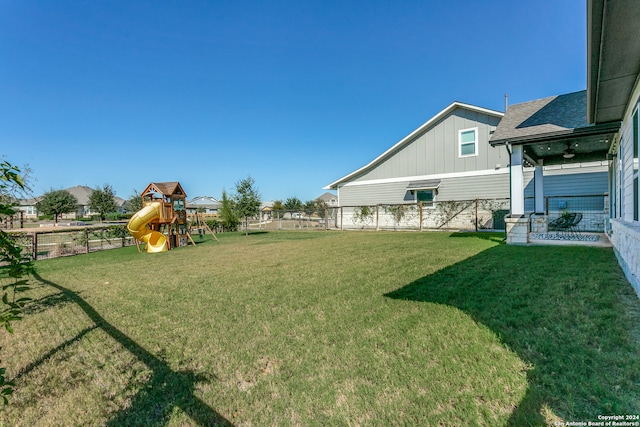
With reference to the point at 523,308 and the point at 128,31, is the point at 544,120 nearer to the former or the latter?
the point at 523,308

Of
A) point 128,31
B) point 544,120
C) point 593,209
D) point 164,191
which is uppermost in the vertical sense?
point 128,31

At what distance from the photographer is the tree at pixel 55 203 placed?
111 ft

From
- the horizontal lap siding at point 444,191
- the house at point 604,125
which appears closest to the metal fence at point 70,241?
the horizontal lap siding at point 444,191

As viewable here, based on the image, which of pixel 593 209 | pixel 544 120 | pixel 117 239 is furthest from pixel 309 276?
pixel 593 209

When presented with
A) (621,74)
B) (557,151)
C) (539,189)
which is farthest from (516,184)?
(621,74)

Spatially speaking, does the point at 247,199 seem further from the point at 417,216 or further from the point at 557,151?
the point at 557,151

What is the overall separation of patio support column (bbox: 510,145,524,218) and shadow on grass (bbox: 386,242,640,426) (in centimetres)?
256

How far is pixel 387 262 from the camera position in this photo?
6.43 metres

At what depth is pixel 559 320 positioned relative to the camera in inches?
113

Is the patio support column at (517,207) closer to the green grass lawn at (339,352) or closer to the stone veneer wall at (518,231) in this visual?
the stone veneer wall at (518,231)

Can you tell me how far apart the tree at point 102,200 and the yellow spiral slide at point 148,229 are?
33.9 metres

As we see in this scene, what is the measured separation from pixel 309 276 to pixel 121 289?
3395 mm

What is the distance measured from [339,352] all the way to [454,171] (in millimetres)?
15986

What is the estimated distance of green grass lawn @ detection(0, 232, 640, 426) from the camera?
1786 millimetres
